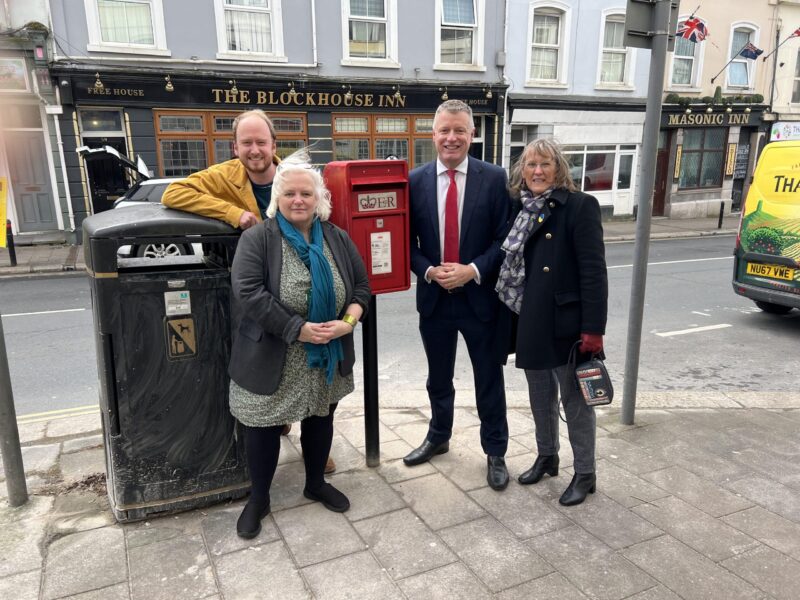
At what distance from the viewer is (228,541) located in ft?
9.24

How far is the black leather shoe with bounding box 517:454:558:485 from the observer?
337cm

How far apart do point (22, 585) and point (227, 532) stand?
2.82ft

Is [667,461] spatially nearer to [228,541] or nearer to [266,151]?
[228,541]

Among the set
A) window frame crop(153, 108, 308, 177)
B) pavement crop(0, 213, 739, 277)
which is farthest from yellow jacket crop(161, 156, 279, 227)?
window frame crop(153, 108, 308, 177)

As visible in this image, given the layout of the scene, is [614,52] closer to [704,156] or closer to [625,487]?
[704,156]

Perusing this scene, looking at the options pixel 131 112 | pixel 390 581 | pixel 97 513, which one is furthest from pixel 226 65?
pixel 390 581

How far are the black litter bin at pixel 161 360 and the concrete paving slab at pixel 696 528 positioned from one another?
2.22 meters

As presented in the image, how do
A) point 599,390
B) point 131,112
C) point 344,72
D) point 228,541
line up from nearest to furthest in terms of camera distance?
1. point 228,541
2. point 599,390
3. point 131,112
4. point 344,72

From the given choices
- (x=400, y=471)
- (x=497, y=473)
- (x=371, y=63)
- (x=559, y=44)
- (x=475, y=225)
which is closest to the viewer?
(x=475, y=225)

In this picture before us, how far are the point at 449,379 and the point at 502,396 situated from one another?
0.34 meters

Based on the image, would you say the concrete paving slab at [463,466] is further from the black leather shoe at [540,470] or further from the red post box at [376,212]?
the red post box at [376,212]

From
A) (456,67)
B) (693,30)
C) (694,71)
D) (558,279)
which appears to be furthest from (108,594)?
(694,71)

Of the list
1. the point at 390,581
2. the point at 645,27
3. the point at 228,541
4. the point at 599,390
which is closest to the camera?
the point at 390,581

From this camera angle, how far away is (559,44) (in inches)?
683
